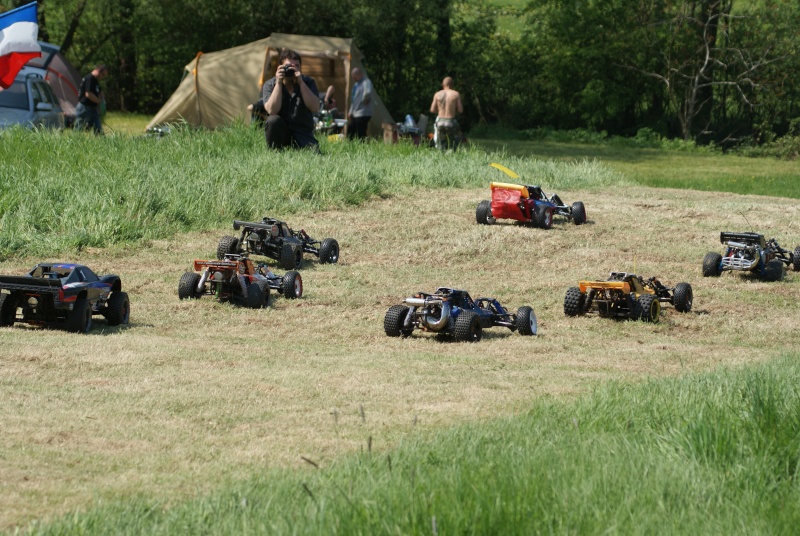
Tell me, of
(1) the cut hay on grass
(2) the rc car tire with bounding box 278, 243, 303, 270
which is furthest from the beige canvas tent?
(2) the rc car tire with bounding box 278, 243, 303, 270

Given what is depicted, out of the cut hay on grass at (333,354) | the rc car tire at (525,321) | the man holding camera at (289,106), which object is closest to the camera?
the cut hay on grass at (333,354)

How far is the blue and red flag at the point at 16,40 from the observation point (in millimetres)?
14156

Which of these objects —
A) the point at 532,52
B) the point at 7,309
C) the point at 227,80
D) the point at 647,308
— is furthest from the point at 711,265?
the point at 532,52

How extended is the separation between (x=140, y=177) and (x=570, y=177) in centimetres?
788

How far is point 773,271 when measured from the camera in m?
11.8

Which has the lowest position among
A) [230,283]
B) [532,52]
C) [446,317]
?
[230,283]

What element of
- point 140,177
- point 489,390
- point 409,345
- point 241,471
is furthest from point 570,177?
point 241,471

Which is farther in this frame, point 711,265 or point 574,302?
point 711,265

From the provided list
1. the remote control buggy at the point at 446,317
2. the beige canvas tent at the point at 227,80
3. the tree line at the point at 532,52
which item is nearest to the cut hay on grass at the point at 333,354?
the remote control buggy at the point at 446,317

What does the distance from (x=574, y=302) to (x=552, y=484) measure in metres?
5.53

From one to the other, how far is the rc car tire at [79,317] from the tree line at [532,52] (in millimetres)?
24276

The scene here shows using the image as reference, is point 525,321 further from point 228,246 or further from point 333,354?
point 228,246

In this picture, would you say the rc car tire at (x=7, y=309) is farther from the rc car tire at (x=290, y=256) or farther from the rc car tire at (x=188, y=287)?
the rc car tire at (x=290, y=256)

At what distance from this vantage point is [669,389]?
6293 millimetres
